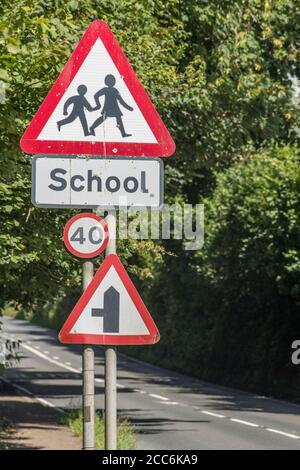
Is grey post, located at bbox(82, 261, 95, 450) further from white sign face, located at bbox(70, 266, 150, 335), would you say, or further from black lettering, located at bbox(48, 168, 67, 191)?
black lettering, located at bbox(48, 168, 67, 191)

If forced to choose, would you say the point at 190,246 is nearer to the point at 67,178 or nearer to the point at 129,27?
the point at 129,27

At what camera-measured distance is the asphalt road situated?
20.3 meters

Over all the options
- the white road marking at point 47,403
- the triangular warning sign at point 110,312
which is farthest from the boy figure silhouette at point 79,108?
the white road marking at point 47,403

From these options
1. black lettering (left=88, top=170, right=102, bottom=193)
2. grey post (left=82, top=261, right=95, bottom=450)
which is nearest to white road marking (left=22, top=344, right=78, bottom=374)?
grey post (left=82, top=261, right=95, bottom=450)

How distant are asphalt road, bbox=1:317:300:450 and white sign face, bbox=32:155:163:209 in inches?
510

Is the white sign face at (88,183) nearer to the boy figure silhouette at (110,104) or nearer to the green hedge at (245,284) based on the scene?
the boy figure silhouette at (110,104)

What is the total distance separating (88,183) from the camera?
5523 millimetres

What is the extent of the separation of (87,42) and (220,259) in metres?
33.6

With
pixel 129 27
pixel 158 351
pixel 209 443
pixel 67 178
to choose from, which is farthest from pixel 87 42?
pixel 158 351

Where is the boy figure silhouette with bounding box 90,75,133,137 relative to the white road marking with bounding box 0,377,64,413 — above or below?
above

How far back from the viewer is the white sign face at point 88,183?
18.0 ft

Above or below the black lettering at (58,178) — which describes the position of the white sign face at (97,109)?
above

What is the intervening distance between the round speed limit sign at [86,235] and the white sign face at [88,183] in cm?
11

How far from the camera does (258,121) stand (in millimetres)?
21172
